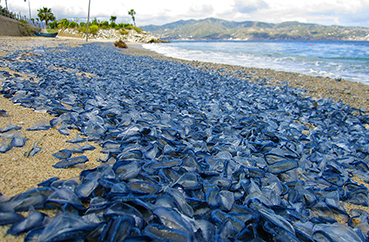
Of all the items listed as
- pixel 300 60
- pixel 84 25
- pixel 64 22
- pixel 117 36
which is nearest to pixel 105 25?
pixel 84 25

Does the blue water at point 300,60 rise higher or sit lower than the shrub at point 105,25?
lower

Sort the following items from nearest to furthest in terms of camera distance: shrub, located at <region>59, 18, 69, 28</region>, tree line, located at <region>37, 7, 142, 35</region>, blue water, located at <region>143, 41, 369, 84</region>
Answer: blue water, located at <region>143, 41, 369, 84</region> → tree line, located at <region>37, 7, 142, 35</region> → shrub, located at <region>59, 18, 69, 28</region>

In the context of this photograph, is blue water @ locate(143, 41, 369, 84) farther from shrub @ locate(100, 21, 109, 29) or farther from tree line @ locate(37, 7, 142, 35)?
shrub @ locate(100, 21, 109, 29)

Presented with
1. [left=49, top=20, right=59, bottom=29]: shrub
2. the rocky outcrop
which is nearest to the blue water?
the rocky outcrop

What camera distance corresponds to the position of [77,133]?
88.9 inches

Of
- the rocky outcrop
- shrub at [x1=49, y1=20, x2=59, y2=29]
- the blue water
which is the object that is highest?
shrub at [x1=49, y1=20, x2=59, y2=29]

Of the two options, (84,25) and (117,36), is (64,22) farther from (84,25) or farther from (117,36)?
(117,36)

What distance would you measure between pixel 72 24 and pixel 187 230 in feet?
237

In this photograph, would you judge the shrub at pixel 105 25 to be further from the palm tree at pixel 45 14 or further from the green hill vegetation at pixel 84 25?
the palm tree at pixel 45 14

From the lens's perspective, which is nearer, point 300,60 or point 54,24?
point 300,60

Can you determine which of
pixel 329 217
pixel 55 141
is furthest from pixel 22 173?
pixel 329 217

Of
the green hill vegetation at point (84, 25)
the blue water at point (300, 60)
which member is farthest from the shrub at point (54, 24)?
the blue water at point (300, 60)

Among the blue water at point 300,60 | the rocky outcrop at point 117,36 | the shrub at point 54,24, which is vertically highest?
the shrub at point 54,24

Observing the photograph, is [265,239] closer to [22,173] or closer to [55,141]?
[22,173]
